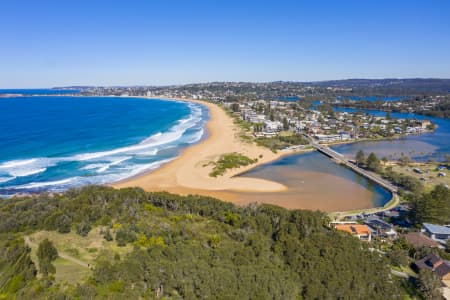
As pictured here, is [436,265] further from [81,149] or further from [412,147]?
[81,149]

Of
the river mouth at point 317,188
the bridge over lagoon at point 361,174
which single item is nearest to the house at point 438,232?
the bridge over lagoon at point 361,174

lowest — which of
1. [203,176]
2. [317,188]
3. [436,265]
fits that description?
[317,188]

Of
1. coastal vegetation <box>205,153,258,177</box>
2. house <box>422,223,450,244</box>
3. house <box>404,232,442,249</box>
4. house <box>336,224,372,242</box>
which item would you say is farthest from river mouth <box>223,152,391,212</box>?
house <box>404,232,442,249</box>

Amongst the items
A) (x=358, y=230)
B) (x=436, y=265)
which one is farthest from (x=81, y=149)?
(x=436, y=265)

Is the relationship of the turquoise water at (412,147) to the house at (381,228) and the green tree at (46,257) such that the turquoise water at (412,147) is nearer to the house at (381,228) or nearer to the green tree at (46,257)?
the house at (381,228)

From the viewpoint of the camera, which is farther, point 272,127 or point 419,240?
point 272,127

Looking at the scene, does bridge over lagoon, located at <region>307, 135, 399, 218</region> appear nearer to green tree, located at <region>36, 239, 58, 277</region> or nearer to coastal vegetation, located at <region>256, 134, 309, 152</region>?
coastal vegetation, located at <region>256, 134, 309, 152</region>

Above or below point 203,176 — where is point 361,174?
below

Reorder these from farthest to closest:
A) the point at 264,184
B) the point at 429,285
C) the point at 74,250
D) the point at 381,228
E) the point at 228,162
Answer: the point at 228,162 < the point at 264,184 < the point at 381,228 < the point at 429,285 < the point at 74,250
